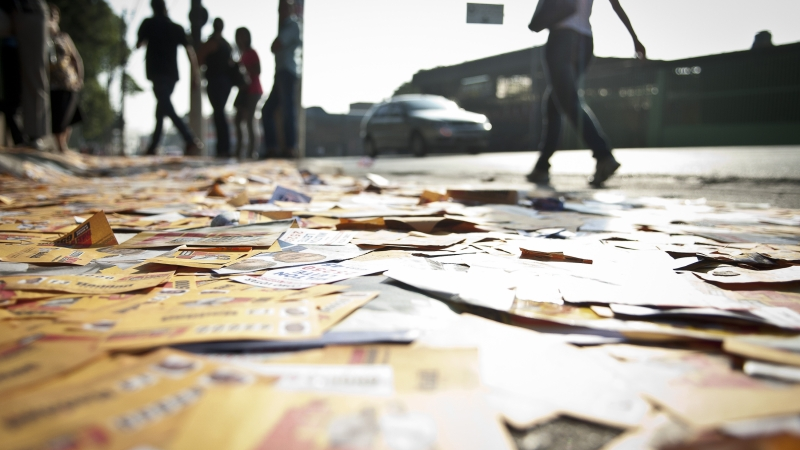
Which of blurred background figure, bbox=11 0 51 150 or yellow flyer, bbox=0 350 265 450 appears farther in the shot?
blurred background figure, bbox=11 0 51 150

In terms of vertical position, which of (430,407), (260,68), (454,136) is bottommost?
(430,407)

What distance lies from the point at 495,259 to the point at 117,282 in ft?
2.69

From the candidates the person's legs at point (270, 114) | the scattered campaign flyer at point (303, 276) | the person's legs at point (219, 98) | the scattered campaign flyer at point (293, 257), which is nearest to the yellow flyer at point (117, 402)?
the scattered campaign flyer at point (303, 276)

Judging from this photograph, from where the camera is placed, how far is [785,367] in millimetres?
710

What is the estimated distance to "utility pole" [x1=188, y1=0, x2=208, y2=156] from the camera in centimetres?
1048

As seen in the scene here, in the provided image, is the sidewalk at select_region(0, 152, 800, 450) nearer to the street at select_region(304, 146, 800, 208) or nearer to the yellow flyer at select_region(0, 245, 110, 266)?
the yellow flyer at select_region(0, 245, 110, 266)

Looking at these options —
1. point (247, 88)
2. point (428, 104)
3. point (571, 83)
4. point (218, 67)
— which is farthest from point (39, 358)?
point (428, 104)

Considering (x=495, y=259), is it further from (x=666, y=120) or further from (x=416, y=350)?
(x=666, y=120)

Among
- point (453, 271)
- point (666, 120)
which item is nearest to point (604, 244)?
point (453, 271)

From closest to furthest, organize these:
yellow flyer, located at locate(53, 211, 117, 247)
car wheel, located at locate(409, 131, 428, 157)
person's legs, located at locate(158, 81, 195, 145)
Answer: yellow flyer, located at locate(53, 211, 117, 247) → person's legs, located at locate(158, 81, 195, 145) → car wheel, located at locate(409, 131, 428, 157)

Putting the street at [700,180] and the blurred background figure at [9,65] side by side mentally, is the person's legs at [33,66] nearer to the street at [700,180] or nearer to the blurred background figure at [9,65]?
the blurred background figure at [9,65]

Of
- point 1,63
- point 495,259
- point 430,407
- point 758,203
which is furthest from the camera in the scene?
point 1,63

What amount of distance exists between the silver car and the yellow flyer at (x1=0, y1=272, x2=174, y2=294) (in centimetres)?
865

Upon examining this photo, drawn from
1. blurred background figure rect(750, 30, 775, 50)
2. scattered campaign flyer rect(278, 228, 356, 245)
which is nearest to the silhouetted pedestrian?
scattered campaign flyer rect(278, 228, 356, 245)
